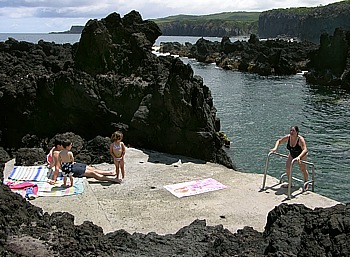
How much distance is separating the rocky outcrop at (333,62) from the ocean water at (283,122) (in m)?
2.28

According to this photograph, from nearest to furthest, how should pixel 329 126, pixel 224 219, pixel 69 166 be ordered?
pixel 224 219 < pixel 69 166 < pixel 329 126

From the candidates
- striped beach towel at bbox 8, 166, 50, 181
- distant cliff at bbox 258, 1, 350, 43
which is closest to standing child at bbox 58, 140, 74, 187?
striped beach towel at bbox 8, 166, 50, 181

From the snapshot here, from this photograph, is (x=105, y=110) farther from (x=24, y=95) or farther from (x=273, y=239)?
(x=273, y=239)

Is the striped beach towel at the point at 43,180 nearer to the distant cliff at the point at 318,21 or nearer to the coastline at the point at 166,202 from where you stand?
the coastline at the point at 166,202

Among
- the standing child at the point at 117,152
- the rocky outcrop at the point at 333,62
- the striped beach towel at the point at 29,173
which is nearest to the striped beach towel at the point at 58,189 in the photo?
the striped beach towel at the point at 29,173

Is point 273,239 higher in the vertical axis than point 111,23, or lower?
lower

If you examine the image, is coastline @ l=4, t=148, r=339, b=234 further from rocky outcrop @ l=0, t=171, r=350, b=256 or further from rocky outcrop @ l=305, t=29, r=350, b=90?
rocky outcrop @ l=305, t=29, r=350, b=90

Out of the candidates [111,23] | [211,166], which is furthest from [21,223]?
[111,23]

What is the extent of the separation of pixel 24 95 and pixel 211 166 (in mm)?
7736

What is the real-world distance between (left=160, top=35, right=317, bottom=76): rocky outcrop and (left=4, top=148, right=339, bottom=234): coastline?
175 feet

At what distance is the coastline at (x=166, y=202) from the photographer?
10086 mm

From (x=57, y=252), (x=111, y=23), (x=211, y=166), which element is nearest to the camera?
(x=57, y=252)

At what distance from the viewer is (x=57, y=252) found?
20.1 feet

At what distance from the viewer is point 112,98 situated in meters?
18.6
